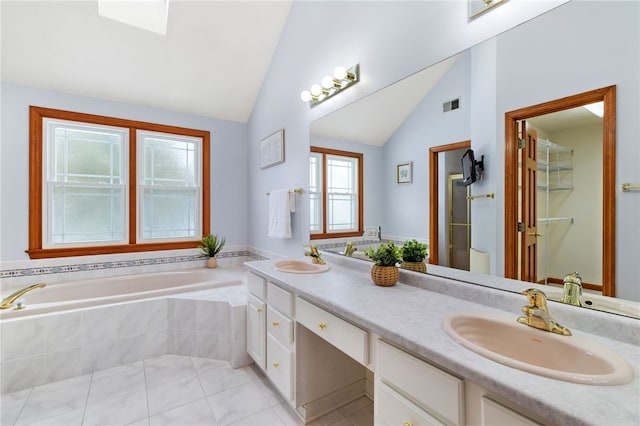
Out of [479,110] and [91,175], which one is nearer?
[479,110]

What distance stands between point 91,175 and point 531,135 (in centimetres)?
365

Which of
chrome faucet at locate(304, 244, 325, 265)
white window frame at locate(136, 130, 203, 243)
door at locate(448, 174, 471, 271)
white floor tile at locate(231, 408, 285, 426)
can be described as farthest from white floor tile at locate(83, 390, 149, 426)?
door at locate(448, 174, 471, 271)

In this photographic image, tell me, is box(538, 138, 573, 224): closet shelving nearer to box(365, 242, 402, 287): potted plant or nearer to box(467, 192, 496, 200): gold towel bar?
box(467, 192, 496, 200): gold towel bar

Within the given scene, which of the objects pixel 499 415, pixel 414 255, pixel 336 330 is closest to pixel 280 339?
pixel 336 330

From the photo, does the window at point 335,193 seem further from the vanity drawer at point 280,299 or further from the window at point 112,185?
the window at point 112,185

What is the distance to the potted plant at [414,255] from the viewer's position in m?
1.54

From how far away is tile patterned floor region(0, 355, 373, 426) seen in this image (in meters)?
1.69

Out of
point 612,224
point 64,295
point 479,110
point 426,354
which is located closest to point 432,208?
point 479,110

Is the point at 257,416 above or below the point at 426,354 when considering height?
below

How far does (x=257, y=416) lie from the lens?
1.72 m

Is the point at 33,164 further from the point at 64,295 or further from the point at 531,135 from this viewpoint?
the point at 531,135

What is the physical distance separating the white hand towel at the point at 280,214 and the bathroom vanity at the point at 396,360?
55 centimetres

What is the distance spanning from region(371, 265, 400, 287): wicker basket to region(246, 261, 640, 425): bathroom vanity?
0.04m

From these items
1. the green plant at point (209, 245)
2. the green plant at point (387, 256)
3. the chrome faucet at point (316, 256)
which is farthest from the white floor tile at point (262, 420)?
the green plant at point (209, 245)
